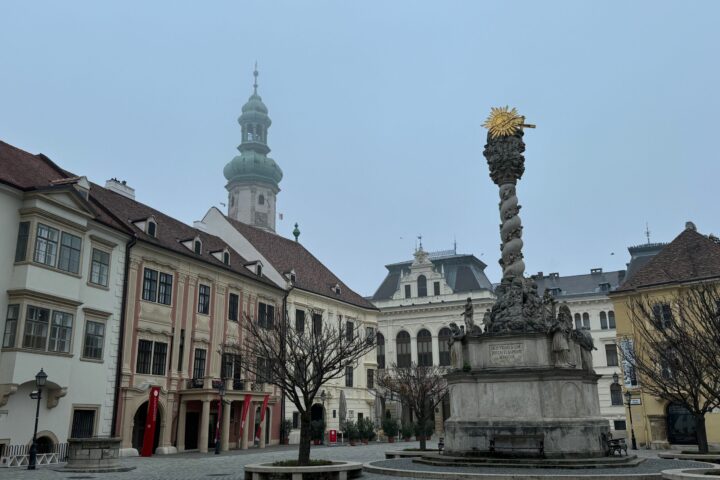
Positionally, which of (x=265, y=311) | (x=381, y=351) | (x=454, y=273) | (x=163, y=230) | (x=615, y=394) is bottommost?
(x=615, y=394)

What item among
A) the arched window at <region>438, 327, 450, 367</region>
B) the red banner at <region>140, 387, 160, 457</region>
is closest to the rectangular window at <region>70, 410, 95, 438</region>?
the red banner at <region>140, 387, 160, 457</region>

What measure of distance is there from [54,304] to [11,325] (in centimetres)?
195

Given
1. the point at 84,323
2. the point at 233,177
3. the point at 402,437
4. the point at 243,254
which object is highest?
the point at 233,177

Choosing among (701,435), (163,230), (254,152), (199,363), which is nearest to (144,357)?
(199,363)

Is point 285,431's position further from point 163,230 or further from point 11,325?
point 11,325

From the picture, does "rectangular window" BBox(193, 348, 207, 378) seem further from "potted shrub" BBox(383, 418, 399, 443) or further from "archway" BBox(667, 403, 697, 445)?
"archway" BBox(667, 403, 697, 445)

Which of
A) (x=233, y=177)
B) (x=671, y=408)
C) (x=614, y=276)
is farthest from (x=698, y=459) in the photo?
(x=233, y=177)

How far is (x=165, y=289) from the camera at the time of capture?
34969 mm

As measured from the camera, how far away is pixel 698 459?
24.3 meters

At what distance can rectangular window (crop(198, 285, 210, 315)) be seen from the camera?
37.5m

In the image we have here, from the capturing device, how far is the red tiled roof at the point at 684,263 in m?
38.2

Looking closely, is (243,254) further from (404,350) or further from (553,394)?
(553,394)

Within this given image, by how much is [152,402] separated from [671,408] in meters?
28.9

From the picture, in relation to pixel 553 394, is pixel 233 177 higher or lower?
higher
